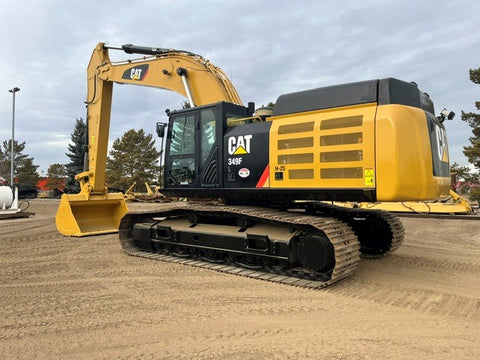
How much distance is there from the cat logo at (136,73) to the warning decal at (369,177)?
6084mm

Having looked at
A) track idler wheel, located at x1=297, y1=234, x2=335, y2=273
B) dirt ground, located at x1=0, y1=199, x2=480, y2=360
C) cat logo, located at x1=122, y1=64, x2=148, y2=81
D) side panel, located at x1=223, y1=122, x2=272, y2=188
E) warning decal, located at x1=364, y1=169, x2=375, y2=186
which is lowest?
dirt ground, located at x1=0, y1=199, x2=480, y2=360

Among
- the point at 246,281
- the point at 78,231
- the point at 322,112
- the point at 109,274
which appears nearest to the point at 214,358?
the point at 246,281

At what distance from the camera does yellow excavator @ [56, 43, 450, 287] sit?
16.7 ft

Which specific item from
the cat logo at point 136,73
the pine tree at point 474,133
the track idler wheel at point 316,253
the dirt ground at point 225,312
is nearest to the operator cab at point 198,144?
the dirt ground at point 225,312

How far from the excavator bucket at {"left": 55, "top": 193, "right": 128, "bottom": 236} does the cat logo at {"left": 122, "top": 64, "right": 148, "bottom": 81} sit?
10.6 ft

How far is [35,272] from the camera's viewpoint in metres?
6.07

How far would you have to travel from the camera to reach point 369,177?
16.6ft

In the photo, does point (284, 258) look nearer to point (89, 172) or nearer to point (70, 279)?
point (70, 279)

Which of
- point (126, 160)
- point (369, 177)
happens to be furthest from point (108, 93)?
point (126, 160)

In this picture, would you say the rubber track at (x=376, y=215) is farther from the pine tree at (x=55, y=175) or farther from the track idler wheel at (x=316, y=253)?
the pine tree at (x=55, y=175)

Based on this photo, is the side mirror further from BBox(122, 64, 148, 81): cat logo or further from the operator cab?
BBox(122, 64, 148, 81): cat logo

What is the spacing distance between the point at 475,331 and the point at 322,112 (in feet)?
10.9

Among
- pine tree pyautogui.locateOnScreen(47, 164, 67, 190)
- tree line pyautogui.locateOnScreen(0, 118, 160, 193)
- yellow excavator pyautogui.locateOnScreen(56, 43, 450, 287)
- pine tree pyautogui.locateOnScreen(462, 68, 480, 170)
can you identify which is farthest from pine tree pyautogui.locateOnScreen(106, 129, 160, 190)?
yellow excavator pyautogui.locateOnScreen(56, 43, 450, 287)

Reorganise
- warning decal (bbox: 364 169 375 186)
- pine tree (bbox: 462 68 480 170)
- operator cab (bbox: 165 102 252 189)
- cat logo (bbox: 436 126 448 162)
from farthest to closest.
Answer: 1. pine tree (bbox: 462 68 480 170)
2. operator cab (bbox: 165 102 252 189)
3. cat logo (bbox: 436 126 448 162)
4. warning decal (bbox: 364 169 375 186)
